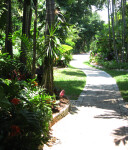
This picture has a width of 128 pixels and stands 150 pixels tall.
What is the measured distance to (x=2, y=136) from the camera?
9.04 ft

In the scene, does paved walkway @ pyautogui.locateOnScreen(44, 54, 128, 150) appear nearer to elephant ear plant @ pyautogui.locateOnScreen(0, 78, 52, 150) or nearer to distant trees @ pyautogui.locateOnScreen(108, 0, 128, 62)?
elephant ear plant @ pyautogui.locateOnScreen(0, 78, 52, 150)

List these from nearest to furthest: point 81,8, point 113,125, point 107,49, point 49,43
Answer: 1. point 113,125
2. point 49,43
3. point 107,49
4. point 81,8

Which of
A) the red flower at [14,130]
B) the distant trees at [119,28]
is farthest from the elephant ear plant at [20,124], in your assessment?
the distant trees at [119,28]

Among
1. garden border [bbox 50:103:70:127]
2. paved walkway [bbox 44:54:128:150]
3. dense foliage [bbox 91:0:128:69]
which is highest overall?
dense foliage [bbox 91:0:128:69]

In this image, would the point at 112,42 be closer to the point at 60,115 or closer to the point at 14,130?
the point at 60,115

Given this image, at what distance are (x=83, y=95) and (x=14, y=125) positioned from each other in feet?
21.1

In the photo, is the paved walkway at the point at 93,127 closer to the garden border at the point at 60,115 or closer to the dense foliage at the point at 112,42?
the garden border at the point at 60,115

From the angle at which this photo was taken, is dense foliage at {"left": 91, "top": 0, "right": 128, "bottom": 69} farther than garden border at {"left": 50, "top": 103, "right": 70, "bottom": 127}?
Yes

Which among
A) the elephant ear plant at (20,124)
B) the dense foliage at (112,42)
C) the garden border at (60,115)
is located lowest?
the garden border at (60,115)

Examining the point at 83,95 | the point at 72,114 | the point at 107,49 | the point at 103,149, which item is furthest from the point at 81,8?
the point at 103,149

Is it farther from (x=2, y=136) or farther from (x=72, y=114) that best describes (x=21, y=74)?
(x=2, y=136)

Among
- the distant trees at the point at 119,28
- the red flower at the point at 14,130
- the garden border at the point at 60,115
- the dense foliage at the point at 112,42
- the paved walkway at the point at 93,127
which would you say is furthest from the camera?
the dense foliage at the point at 112,42

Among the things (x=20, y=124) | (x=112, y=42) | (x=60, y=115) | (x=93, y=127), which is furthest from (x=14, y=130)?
(x=112, y=42)

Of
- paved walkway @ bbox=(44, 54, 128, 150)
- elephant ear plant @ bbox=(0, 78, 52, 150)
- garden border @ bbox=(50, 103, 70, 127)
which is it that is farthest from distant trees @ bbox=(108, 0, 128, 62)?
elephant ear plant @ bbox=(0, 78, 52, 150)
